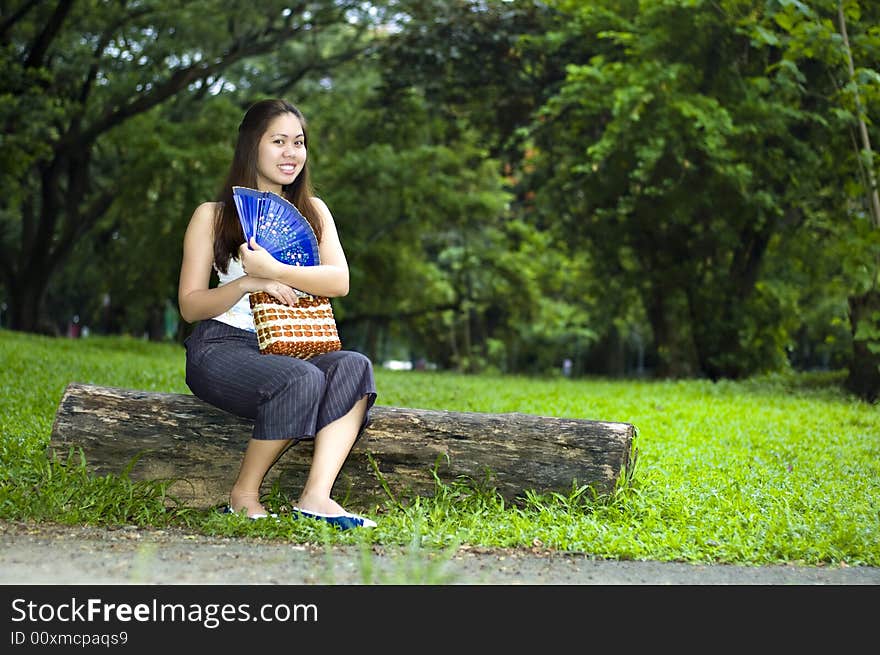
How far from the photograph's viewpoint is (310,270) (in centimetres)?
460

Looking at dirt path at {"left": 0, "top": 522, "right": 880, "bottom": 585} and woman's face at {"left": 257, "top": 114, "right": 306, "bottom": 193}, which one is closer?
dirt path at {"left": 0, "top": 522, "right": 880, "bottom": 585}

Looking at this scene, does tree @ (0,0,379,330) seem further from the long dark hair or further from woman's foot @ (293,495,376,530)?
woman's foot @ (293,495,376,530)

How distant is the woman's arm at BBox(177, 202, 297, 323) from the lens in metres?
4.54

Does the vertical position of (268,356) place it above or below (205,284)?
below

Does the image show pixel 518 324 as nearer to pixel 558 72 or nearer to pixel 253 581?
pixel 558 72

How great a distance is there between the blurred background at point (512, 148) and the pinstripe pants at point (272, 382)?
21.5ft

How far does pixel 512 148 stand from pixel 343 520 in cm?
1516

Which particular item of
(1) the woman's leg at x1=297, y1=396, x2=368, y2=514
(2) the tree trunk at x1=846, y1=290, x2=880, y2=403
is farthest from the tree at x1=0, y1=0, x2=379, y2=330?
(1) the woman's leg at x1=297, y1=396, x2=368, y2=514

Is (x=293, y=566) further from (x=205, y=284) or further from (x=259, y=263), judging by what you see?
(x=205, y=284)

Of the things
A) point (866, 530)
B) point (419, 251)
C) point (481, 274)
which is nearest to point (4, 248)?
point (419, 251)

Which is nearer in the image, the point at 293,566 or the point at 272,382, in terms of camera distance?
the point at 293,566

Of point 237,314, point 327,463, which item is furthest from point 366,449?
point 237,314

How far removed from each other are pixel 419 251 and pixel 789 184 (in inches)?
396

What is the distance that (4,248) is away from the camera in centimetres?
2252
